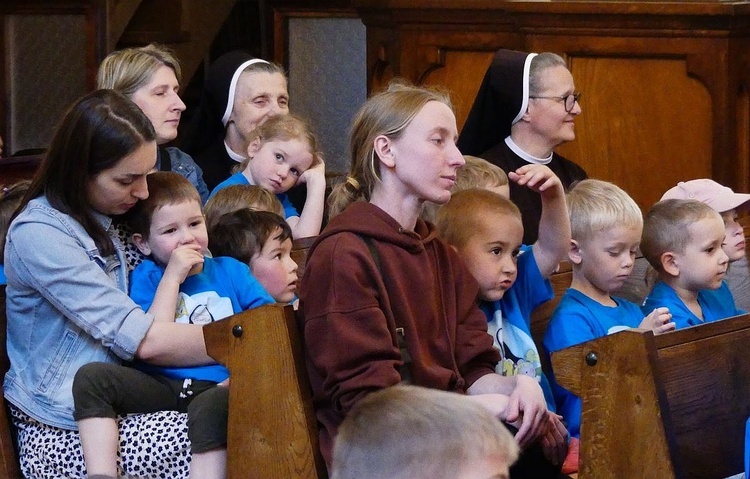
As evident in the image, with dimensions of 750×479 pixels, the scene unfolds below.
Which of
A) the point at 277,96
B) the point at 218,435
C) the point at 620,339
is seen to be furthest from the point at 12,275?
the point at 277,96

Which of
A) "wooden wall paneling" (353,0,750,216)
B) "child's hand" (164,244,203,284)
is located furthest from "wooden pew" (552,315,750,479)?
"wooden wall paneling" (353,0,750,216)

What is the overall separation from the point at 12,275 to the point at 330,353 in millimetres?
923

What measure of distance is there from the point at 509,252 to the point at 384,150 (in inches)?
18.5

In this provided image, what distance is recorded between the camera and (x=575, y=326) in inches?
141

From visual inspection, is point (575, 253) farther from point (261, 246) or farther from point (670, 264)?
point (261, 246)

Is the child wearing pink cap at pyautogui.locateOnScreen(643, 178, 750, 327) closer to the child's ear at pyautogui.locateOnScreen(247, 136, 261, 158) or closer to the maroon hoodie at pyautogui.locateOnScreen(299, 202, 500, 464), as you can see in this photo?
the maroon hoodie at pyautogui.locateOnScreen(299, 202, 500, 464)

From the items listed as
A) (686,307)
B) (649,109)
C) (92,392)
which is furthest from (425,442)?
(649,109)

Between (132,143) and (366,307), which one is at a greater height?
(132,143)

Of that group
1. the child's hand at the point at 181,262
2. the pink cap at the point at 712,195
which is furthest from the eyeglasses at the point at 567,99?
the child's hand at the point at 181,262

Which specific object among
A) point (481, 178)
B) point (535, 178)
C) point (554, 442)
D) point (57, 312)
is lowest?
point (554, 442)

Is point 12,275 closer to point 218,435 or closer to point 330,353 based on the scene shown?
point 218,435

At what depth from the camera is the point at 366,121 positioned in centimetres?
322

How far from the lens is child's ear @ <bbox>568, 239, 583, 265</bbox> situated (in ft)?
12.3

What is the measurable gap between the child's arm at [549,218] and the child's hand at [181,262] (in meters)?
0.84
